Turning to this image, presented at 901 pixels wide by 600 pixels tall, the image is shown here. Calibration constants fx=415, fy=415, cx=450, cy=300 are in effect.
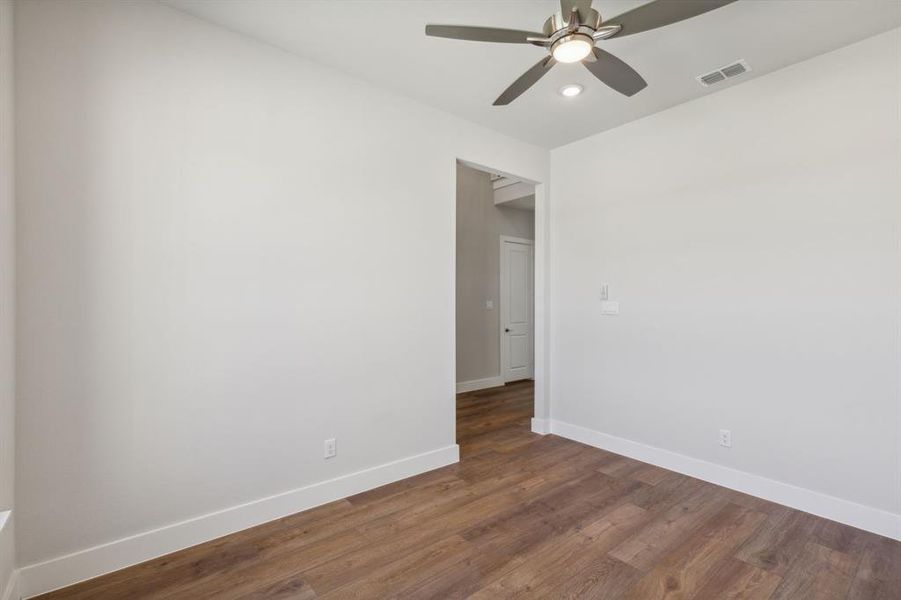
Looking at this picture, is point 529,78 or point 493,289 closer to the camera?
point 529,78

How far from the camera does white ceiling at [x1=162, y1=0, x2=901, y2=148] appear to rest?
2174 mm

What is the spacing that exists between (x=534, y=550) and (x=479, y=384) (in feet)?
12.6

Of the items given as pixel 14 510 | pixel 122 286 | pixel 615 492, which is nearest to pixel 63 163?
pixel 122 286

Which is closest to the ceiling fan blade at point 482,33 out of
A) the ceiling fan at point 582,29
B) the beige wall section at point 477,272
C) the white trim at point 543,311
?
the ceiling fan at point 582,29

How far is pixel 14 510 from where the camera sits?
179 centimetres

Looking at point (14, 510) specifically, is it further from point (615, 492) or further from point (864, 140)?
point (864, 140)

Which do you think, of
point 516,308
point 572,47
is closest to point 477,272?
Answer: point 516,308

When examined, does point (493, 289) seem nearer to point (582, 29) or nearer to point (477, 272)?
point (477, 272)

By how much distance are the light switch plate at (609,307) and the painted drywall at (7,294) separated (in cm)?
383

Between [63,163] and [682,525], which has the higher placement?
[63,163]

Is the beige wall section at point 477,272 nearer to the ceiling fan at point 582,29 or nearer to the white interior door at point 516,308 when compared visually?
the white interior door at point 516,308

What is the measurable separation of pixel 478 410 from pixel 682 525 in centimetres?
269

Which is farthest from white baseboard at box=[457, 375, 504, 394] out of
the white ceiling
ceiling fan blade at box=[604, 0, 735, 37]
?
ceiling fan blade at box=[604, 0, 735, 37]

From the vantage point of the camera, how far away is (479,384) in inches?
239
